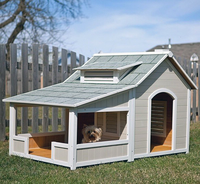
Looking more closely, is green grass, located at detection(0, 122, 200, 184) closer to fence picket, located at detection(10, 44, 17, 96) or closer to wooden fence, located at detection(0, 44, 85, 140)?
wooden fence, located at detection(0, 44, 85, 140)

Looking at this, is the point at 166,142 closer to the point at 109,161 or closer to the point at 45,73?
the point at 109,161

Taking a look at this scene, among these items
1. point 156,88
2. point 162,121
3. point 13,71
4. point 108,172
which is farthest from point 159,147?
point 13,71

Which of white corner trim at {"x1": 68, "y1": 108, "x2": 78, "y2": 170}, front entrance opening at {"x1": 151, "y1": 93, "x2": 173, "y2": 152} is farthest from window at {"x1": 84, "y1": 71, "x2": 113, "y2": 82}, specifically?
front entrance opening at {"x1": 151, "y1": 93, "x2": 173, "y2": 152}

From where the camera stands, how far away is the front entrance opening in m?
9.94

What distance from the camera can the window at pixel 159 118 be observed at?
32.9ft

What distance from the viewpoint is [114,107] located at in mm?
7879

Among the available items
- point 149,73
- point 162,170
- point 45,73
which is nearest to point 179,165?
point 162,170

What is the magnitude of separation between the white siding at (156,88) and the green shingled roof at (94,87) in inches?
9.1

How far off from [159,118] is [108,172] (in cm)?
341

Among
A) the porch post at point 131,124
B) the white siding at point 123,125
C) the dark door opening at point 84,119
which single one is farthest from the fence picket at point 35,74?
the porch post at point 131,124

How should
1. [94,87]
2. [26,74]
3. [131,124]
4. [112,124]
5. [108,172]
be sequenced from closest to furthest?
1. [108,172]
2. [131,124]
3. [94,87]
4. [112,124]
5. [26,74]

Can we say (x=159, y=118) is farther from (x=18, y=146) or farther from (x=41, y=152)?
(x=18, y=146)

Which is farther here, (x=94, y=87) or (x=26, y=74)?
(x=26, y=74)

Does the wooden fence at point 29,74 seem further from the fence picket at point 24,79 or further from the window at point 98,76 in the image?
A: the window at point 98,76
